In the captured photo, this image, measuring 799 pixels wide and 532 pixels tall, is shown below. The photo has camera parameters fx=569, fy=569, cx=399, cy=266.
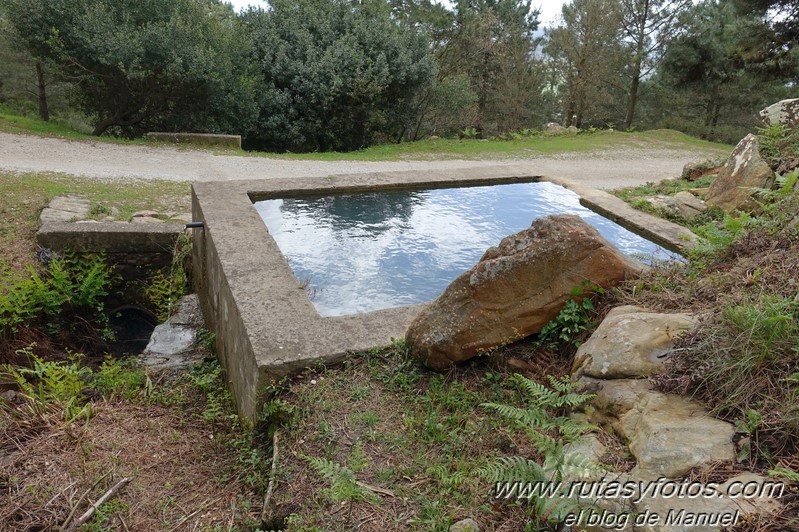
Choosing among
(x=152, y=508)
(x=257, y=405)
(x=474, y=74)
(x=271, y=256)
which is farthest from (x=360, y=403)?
(x=474, y=74)

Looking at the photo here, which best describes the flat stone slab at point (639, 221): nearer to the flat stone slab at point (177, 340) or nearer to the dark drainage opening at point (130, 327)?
the flat stone slab at point (177, 340)

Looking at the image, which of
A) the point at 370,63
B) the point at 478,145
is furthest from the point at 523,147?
the point at 370,63

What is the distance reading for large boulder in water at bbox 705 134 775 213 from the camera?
19.8 ft

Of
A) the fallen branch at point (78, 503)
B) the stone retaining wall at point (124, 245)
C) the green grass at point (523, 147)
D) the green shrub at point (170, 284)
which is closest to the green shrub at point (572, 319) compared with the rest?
the fallen branch at point (78, 503)

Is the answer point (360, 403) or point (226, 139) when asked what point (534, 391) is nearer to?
point (360, 403)

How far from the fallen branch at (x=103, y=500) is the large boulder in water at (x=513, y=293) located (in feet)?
6.00

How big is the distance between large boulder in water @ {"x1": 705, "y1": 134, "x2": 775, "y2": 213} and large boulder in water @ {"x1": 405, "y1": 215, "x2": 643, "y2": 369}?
367 centimetres

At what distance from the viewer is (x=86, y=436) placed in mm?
3672

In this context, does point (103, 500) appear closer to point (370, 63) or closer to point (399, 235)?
point (399, 235)

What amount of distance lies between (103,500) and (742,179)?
6530 mm

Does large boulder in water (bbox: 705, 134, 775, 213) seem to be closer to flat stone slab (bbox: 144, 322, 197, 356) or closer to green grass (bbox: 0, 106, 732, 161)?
flat stone slab (bbox: 144, 322, 197, 356)

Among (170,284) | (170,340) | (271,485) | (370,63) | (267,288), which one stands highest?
(370,63)

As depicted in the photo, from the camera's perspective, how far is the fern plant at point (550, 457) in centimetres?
206

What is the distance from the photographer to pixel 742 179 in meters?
6.16
